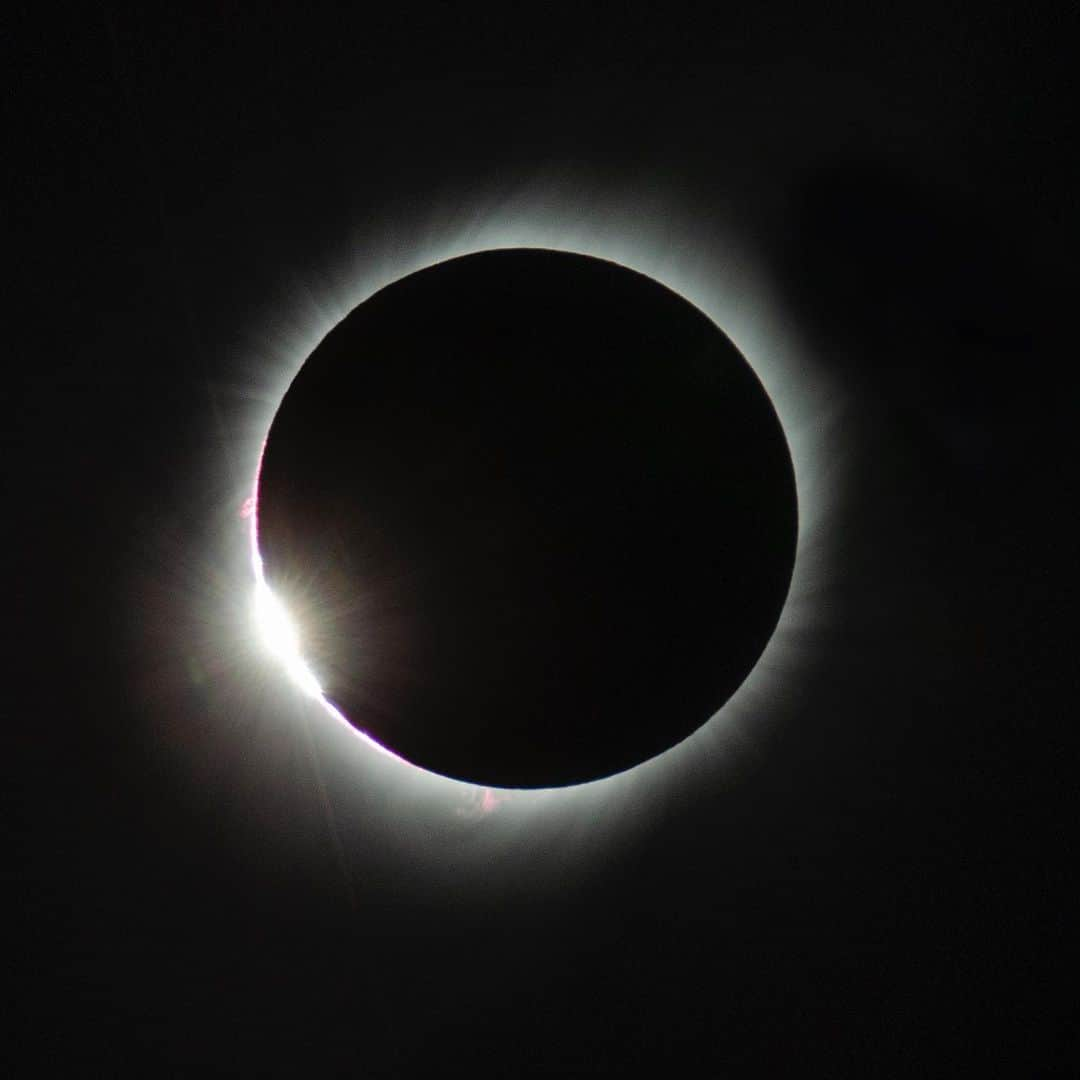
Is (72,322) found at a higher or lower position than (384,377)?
higher

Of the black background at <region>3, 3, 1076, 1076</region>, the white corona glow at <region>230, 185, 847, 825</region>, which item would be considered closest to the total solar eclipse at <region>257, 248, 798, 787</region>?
the white corona glow at <region>230, 185, 847, 825</region>

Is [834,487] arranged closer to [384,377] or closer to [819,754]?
[819,754]

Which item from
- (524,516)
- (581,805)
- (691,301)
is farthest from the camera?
(581,805)

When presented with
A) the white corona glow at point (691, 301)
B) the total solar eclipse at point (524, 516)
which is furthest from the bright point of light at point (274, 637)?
the total solar eclipse at point (524, 516)

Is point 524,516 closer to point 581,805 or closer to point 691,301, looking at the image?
point 691,301

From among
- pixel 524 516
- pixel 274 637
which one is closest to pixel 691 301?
pixel 524 516

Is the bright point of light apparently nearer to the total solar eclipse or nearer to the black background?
the black background

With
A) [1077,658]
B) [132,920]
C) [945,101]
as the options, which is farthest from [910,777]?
[132,920]
